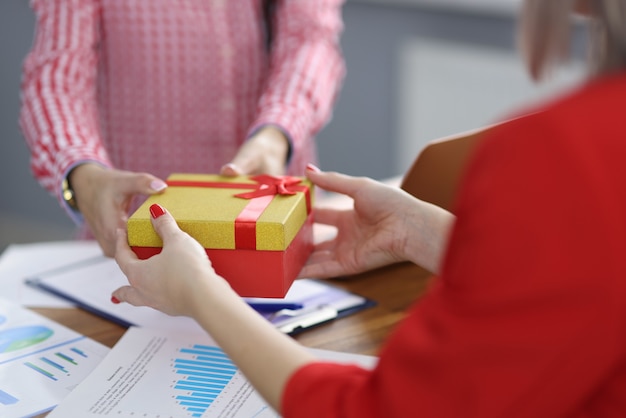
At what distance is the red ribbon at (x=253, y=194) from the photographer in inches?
39.2

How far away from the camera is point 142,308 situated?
3.96 feet

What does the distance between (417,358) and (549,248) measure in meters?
0.13

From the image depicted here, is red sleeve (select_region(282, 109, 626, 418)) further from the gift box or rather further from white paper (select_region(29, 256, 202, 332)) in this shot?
white paper (select_region(29, 256, 202, 332))

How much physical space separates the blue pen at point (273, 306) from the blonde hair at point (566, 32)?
2.04ft

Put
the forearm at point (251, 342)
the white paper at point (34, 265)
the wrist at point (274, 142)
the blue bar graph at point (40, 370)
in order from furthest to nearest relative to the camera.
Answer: the wrist at point (274, 142) < the white paper at point (34, 265) < the blue bar graph at point (40, 370) < the forearm at point (251, 342)

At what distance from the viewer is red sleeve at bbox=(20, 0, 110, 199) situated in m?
1.35

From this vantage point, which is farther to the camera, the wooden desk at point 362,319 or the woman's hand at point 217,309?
the wooden desk at point 362,319

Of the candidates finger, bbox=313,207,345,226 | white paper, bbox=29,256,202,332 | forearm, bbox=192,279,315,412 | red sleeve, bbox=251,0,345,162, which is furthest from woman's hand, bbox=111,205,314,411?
red sleeve, bbox=251,0,345,162

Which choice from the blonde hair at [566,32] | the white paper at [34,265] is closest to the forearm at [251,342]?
the blonde hair at [566,32]

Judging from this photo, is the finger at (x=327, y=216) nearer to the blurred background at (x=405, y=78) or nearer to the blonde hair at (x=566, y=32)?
the blonde hair at (x=566, y=32)

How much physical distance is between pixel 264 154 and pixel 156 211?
0.41 meters

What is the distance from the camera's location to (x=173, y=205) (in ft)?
3.46

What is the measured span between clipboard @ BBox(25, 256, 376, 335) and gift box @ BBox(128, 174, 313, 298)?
4.4 inches

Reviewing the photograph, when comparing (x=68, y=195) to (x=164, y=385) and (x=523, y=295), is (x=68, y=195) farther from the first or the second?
(x=523, y=295)
